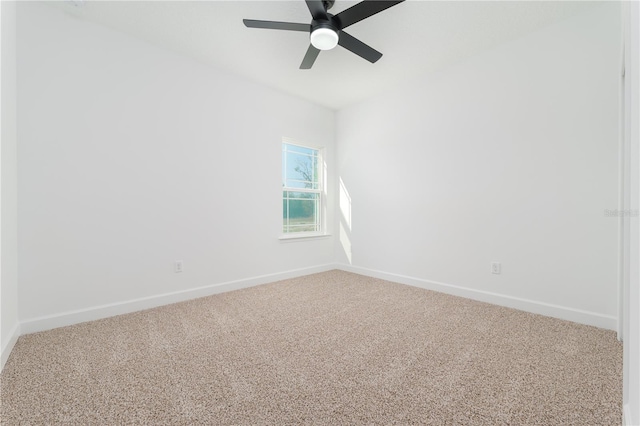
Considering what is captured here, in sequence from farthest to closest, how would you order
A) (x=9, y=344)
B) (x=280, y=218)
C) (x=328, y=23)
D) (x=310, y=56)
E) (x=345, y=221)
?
1. (x=345, y=221)
2. (x=280, y=218)
3. (x=310, y=56)
4. (x=328, y=23)
5. (x=9, y=344)

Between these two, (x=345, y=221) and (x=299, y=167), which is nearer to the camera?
(x=299, y=167)

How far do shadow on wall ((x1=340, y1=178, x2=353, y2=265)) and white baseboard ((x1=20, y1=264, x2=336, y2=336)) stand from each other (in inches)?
45.8

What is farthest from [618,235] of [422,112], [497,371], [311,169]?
[311,169]

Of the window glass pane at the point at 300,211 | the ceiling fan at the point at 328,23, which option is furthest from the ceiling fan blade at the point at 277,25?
the window glass pane at the point at 300,211

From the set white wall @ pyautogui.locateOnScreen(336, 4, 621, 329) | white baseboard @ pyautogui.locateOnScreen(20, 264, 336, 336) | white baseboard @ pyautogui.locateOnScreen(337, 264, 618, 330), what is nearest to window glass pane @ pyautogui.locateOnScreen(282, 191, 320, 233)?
white baseboard @ pyautogui.locateOnScreen(20, 264, 336, 336)

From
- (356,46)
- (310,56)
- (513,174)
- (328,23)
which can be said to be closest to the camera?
(328,23)

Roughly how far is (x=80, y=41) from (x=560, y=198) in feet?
14.3

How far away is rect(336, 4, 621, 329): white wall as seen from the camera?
2207 mm

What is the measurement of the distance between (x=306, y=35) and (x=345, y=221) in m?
2.54

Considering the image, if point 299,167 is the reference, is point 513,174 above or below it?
below

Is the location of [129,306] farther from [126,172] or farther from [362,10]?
[362,10]

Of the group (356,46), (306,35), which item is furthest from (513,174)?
(306,35)

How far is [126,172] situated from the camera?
8.36ft

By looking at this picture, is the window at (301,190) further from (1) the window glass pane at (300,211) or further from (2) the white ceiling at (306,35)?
(2) the white ceiling at (306,35)
